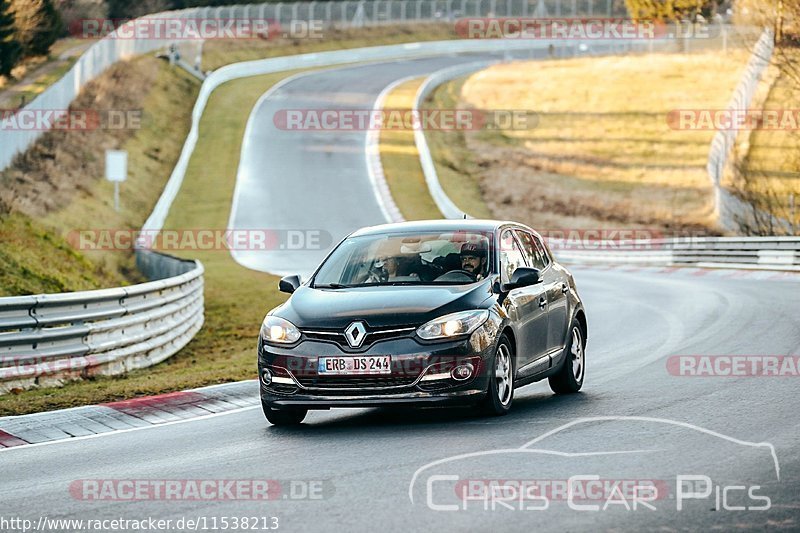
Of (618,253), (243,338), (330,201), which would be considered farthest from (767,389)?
(330,201)

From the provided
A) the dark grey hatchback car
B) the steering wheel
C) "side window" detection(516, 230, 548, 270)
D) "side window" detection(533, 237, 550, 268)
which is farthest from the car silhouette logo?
"side window" detection(533, 237, 550, 268)

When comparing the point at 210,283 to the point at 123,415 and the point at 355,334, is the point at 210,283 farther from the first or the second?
the point at 355,334

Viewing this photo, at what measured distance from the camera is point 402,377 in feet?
33.0

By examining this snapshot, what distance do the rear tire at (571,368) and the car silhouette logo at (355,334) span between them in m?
2.75

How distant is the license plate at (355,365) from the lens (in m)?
10.0

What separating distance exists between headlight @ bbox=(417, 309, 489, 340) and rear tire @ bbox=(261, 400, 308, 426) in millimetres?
1264

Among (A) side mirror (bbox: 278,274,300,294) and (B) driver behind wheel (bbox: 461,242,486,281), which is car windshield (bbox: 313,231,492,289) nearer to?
(B) driver behind wheel (bbox: 461,242,486,281)

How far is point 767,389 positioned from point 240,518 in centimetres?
642

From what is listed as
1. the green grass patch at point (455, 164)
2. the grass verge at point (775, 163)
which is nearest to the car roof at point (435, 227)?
the grass verge at point (775, 163)

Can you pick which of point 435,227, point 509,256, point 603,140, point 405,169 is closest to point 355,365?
point 435,227

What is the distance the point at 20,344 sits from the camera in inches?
552

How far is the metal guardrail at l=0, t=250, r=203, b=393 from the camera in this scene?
552 inches

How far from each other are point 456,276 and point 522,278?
548 mm

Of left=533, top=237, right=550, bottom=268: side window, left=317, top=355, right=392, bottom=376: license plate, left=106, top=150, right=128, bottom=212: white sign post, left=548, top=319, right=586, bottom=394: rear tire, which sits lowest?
left=106, top=150, right=128, bottom=212: white sign post
